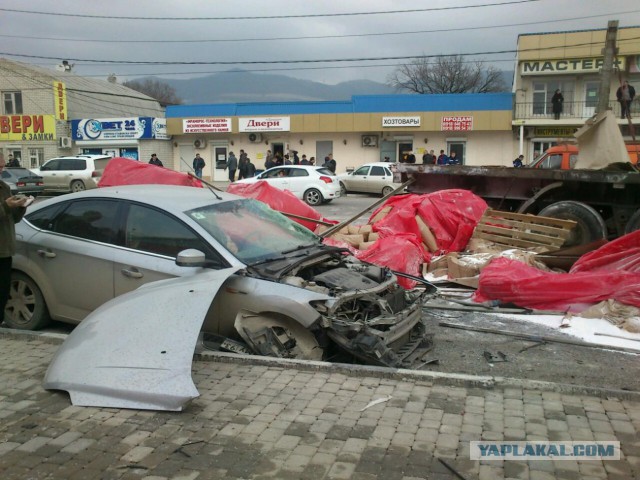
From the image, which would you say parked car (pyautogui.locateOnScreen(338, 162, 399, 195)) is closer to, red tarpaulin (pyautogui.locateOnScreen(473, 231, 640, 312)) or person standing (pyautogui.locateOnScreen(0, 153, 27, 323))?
red tarpaulin (pyautogui.locateOnScreen(473, 231, 640, 312))

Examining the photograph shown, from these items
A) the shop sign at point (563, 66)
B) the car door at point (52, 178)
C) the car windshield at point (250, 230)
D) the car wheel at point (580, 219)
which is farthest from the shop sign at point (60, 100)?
the car windshield at point (250, 230)

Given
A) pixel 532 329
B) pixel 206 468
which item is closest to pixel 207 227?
pixel 206 468

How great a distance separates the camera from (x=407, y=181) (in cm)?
1143

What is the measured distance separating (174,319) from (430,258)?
216 inches

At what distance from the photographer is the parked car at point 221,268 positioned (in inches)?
175

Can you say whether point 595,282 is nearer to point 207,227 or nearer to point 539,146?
point 207,227

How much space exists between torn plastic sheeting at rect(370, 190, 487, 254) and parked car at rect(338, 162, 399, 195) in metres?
12.8

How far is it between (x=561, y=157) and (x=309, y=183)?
9.48 metres

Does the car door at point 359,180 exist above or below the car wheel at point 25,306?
above

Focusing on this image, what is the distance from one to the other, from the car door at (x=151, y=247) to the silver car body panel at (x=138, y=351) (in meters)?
0.52

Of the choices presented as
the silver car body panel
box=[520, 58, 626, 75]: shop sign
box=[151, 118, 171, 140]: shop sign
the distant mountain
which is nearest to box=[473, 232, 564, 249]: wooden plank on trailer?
the silver car body panel

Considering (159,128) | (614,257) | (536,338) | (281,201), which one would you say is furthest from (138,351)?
(159,128)

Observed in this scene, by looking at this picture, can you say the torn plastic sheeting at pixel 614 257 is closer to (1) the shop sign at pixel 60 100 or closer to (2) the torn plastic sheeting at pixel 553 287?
(2) the torn plastic sheeting at pixel 553 287

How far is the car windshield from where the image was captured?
5012 millimetres
